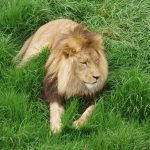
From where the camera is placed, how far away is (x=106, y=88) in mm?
5348

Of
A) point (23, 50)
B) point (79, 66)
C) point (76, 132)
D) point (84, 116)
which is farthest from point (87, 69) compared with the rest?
point (23, 50)

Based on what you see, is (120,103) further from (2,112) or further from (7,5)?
(7,5)

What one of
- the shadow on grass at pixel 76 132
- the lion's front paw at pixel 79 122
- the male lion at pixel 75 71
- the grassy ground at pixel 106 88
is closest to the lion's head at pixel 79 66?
the male lion at pixel 75 71

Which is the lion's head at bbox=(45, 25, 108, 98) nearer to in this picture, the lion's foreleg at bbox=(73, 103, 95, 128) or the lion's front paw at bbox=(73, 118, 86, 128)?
the lion's foreleg at bbox=(73, 103, 95, 128)

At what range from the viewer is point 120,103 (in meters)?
5.08

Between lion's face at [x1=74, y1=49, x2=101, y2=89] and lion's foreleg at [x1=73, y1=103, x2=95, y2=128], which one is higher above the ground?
lion's face at [x1=74, y1=49, x2=101, y2=89]

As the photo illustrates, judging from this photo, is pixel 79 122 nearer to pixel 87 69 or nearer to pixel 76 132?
pixel 76 132

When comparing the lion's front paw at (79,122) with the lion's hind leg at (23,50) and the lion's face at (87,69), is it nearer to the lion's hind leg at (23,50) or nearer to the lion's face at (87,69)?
the lion's face at (87,69)

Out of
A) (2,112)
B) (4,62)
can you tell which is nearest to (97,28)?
(4,62)

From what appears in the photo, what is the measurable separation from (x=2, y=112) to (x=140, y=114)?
45.3 inches

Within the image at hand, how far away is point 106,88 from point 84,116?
475mm

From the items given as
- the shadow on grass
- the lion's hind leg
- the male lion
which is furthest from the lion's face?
the lion's hind leg

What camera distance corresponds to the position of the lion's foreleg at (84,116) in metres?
4.86

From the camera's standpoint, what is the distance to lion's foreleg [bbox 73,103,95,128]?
4863 mm
